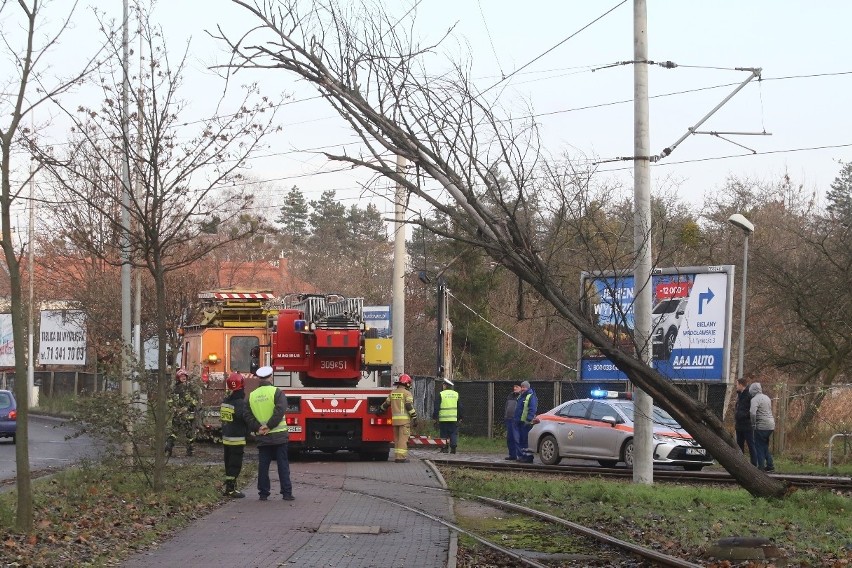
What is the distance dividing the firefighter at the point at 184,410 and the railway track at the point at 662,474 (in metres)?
7.01

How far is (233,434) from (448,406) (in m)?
10.9

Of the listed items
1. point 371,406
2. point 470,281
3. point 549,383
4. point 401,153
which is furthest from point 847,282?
point 401,153

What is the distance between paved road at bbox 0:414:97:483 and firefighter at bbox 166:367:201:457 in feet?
3.93

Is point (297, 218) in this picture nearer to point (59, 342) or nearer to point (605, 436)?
point (59, 342)

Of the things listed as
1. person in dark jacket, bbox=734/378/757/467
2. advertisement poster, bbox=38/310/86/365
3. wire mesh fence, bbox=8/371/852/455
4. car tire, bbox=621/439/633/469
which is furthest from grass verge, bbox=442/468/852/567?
advertisement poster, bbox=38/310/86/365

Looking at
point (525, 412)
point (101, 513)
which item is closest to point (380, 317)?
point (525, 412)

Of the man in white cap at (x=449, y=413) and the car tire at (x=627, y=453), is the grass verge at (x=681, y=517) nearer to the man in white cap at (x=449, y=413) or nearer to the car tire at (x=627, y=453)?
the car tire at (x=627, y=453)

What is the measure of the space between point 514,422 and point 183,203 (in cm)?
1179

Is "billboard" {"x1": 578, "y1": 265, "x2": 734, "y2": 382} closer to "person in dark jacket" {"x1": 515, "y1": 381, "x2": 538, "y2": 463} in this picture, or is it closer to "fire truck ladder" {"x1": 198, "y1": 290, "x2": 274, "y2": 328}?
"person in dark jacket" {"x1": 515, "y1": 381, "x2": 538, "y2": 463}

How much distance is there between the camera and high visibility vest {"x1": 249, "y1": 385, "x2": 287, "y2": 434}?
16.0 meters

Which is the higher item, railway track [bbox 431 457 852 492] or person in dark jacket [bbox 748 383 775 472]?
person in dark jacket [bbox 748 383 775 472]

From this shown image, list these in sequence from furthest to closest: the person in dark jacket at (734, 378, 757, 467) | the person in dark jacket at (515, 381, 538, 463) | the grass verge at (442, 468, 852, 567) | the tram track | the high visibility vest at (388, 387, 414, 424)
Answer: the person in dark jacket at (515, 381, 538, 463), the high visibility vest at (388, 387, 414, 424), the person in dark jacket at (734, 378, 757, 467), the grass verge at (442, 468, 852, 567), the tram track

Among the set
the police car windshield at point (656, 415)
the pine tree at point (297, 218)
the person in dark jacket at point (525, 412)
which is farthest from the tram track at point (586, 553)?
the pine tree at point (297, 218)

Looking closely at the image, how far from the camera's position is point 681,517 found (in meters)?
13.7
